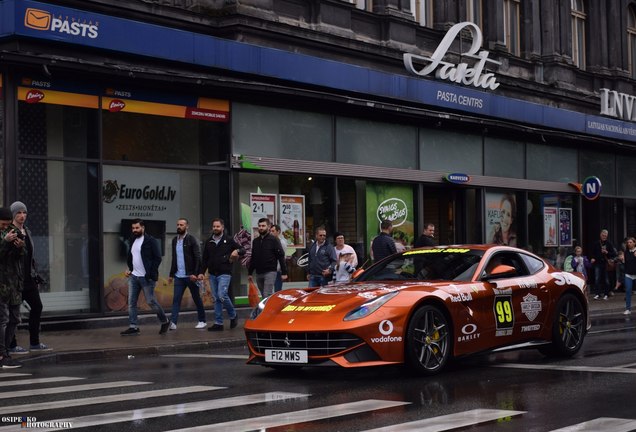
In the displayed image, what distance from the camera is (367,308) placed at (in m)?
10.1

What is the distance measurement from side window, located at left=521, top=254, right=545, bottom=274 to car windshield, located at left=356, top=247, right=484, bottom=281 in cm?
78

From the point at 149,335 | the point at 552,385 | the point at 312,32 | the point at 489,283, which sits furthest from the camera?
the point at 312,32

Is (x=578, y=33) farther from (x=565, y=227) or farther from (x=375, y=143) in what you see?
(x=375, y=143)

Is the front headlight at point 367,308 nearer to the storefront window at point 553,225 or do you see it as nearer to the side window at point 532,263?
the side window at point 532,263

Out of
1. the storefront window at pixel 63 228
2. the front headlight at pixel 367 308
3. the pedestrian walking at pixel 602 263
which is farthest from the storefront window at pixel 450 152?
the front headlight at pixel 367 308

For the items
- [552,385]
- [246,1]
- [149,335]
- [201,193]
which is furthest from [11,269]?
[246,1]

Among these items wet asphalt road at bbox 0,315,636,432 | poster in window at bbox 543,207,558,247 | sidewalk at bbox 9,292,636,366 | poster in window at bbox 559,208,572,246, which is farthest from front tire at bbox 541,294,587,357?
poster in window at bbox 559,208,572,246

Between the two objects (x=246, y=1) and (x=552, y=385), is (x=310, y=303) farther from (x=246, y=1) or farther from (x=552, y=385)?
(x=246, y=1)

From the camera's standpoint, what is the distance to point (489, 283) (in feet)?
36.8

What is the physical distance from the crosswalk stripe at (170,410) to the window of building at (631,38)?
1208 inches

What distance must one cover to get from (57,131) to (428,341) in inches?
395

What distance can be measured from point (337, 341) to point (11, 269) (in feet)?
16.1

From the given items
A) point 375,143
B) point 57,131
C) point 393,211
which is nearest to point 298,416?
point 57,131

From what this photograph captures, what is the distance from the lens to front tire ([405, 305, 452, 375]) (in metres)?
10.1
